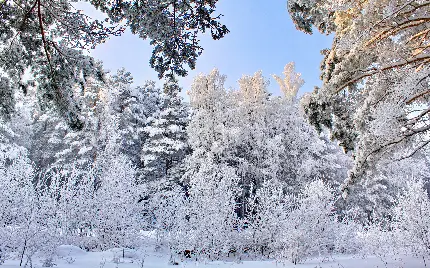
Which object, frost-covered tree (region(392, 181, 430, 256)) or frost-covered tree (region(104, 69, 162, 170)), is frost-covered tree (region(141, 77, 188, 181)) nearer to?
frost-covered tree (region(104, 69, 162, 170))

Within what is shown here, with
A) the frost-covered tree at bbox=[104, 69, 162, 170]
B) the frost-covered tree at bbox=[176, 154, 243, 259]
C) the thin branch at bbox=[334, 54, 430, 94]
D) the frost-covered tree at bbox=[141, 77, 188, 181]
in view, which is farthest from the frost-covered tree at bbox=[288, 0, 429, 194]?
the frost-covered tree at bbox=[104, 69, 162, 170]

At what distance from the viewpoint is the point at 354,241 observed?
545 inches

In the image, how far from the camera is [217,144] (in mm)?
18250

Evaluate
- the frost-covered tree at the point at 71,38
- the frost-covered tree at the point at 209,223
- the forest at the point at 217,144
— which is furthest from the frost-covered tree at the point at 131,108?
the frost-covered tree at the point at 71,38

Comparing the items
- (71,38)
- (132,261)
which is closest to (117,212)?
(132,261)

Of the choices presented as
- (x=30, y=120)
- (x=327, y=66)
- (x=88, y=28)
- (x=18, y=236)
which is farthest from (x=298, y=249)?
(x=30, y=120)

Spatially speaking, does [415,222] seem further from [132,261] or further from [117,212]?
[117,212]

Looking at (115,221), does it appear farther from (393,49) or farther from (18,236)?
(393,49)

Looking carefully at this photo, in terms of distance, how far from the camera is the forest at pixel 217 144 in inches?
214

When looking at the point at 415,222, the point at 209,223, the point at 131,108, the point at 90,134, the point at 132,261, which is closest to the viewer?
the point at 132,261

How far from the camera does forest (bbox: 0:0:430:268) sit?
544 cm

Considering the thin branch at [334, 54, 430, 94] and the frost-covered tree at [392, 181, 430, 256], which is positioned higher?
the thin branch at [334, 54, 430, 94]

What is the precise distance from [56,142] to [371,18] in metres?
24.8

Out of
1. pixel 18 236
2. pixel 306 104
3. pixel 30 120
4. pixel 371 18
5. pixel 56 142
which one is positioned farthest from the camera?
pixel 30 120
